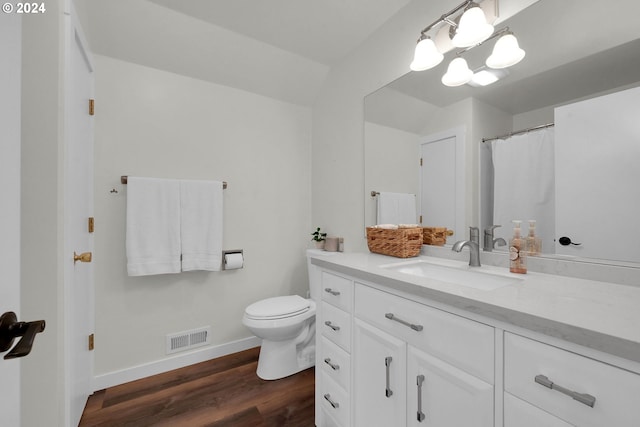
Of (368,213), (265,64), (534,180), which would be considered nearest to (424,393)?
(534,180)

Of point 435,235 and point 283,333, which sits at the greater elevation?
point 435,235

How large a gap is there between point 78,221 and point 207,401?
1.27m

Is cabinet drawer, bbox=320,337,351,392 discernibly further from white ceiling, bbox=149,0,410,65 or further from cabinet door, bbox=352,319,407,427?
white ceiling, bbox=149,0,410,65

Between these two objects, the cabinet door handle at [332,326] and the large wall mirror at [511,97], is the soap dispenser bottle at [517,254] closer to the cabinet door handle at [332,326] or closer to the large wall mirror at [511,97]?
the large wall mirror at [511,97]

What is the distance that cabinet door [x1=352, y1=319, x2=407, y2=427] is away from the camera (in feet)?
3.18

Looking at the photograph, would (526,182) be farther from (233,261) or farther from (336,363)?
(233,261)

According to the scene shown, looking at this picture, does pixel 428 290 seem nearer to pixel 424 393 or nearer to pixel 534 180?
pixel 424 393

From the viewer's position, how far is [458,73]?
1395 mm

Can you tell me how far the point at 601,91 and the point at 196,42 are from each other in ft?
7.42

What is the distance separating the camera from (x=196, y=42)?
1898mm

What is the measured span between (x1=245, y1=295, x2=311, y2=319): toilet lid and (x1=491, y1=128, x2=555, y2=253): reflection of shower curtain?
1.32m

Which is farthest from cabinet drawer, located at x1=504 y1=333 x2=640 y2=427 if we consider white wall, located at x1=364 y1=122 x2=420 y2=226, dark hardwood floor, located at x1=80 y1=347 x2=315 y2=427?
dark hardwood floor, located at x1=80 y1=347 x2=315 y2=427

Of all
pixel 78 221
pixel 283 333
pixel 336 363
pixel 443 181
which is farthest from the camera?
pixel 283 333

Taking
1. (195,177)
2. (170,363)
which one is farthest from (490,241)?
(170,363)
